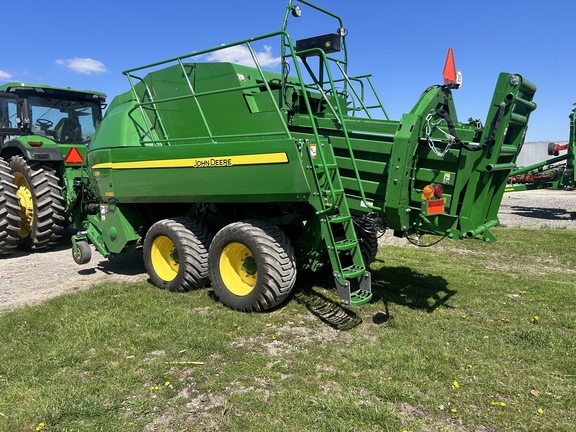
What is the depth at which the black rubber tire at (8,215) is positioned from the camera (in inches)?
286

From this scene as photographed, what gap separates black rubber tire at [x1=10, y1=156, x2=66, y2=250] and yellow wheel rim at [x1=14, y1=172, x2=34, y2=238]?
0.37 ft

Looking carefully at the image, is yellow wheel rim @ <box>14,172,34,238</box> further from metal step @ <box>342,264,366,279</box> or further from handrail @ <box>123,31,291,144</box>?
metal step @ <box>342,264,366,279</box>

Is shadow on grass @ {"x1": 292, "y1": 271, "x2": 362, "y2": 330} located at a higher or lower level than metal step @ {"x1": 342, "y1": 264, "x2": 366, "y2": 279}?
lower

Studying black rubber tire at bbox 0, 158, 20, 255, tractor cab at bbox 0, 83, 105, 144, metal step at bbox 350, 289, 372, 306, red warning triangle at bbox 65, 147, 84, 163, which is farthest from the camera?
tractor cab at bbox 0, 83, 105, 144

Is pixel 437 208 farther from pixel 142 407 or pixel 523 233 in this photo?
pixel 523 233

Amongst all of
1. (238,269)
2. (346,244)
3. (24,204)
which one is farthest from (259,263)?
(24,204)

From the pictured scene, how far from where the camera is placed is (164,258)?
570 centimetres

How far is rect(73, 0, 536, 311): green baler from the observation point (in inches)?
166

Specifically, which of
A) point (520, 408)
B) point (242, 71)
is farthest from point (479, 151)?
point (242, 71)

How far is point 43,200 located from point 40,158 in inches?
27.8

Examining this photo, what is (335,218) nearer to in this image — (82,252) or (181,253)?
(181,253)

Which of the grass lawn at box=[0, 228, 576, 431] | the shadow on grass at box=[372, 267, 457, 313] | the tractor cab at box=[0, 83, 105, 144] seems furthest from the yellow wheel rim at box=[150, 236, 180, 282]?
the tractor cab at box=[0, 83, 105, 144]

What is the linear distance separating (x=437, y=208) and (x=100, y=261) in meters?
5.41

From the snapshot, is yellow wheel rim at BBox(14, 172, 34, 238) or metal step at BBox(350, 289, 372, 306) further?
yellow wheel rim at BBox(14, 172, 34, 238)
